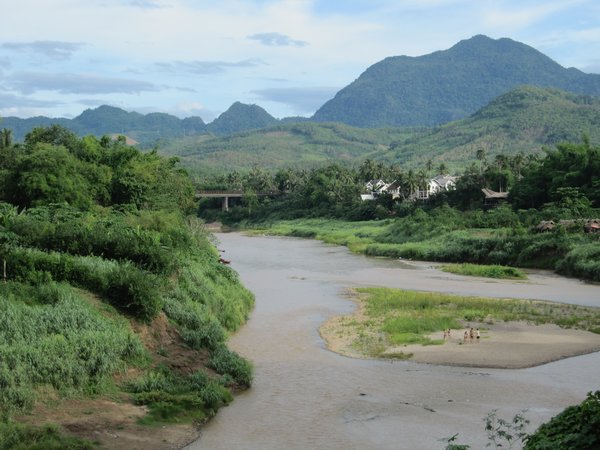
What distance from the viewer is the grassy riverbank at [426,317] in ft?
116

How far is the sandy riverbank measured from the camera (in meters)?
31.2

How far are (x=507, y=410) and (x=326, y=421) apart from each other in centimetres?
606

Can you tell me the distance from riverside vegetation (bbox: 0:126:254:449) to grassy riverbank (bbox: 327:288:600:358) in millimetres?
6837

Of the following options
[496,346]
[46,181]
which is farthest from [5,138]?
[496,346]

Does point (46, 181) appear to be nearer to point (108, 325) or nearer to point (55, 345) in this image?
point (108, 325)

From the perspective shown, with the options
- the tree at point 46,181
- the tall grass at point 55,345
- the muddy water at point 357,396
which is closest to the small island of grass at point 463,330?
the muddy water at point 357,396

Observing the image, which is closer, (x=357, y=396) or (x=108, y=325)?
(x=108, y=325)

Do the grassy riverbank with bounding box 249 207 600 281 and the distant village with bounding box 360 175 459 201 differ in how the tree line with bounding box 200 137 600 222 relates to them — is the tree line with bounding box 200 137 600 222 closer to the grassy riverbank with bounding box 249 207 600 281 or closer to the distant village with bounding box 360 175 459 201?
the distant village with bounding box 360 175 459 201

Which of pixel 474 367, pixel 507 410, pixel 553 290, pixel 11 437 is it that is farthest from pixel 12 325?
pixel 553 290

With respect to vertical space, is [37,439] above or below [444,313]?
above

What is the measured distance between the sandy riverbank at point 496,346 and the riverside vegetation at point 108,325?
6.02m

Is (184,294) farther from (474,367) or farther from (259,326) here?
(474,367)

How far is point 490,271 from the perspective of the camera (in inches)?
2564

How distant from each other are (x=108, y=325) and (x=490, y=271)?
4665 cm
